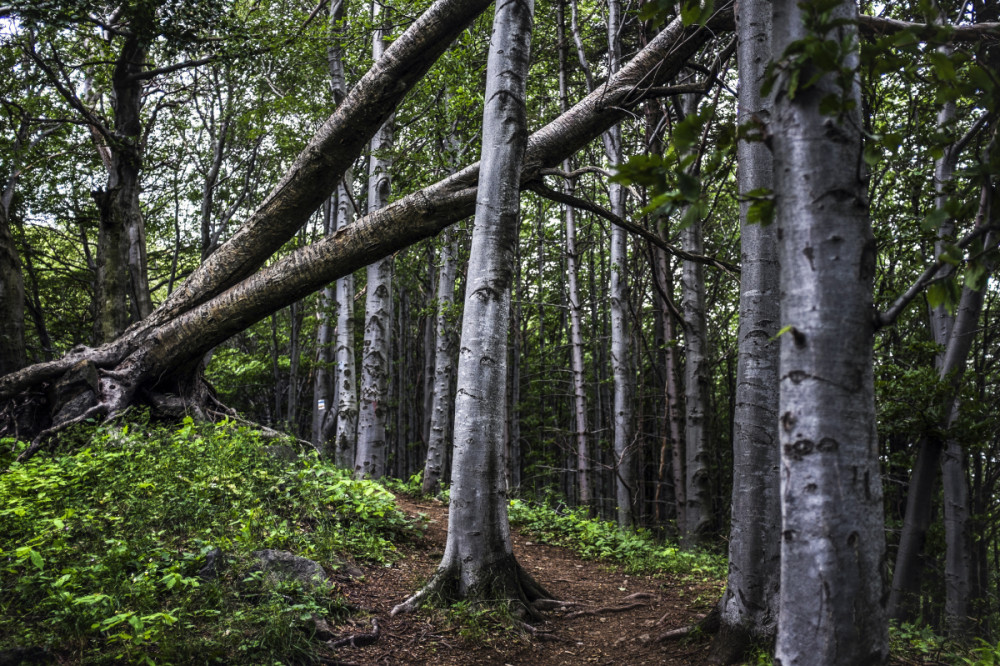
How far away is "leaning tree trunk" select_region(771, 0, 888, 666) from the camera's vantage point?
5.17 ft

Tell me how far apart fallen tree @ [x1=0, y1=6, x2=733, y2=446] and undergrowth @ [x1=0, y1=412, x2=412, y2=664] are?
3.05 feet

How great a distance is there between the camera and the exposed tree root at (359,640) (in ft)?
12.8

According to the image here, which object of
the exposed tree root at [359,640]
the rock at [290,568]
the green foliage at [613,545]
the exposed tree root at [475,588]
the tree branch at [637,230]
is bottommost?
the green foliage at [613,545]

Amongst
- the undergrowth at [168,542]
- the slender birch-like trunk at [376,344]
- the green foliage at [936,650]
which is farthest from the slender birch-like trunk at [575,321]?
the green foliage at [936,650]

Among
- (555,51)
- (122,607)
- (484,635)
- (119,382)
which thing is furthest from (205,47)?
(484,635)

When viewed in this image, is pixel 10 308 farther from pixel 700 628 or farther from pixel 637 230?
pixel 700 628

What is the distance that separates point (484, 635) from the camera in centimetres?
410

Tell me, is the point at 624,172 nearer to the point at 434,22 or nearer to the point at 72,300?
the point at 434,22

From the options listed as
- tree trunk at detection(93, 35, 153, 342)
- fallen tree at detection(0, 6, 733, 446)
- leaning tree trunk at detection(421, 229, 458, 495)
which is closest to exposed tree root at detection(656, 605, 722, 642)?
fallen tree at detection(0, 6, 733, 446)

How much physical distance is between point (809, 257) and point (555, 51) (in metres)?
12.4

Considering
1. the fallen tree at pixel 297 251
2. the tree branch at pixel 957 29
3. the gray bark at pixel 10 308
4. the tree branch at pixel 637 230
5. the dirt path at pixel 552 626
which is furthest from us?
the gray bark at pixel 10 308

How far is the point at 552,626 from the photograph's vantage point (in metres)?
4.62

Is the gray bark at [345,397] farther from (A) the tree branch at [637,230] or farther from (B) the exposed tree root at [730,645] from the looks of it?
(B) the exposed tree root at [730,645]

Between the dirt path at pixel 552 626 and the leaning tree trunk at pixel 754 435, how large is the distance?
0.45 m
